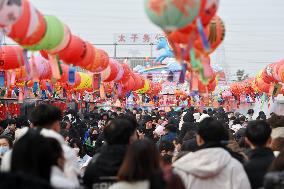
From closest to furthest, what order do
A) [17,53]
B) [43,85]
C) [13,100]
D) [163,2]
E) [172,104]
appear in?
[163,2] < [17,53] < [43,85] < [13,100] < [172,104]

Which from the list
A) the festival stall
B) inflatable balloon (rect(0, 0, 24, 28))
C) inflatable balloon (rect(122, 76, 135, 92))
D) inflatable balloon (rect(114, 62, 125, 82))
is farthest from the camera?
inflatable balloon (rect(122, 76, 135, 92))

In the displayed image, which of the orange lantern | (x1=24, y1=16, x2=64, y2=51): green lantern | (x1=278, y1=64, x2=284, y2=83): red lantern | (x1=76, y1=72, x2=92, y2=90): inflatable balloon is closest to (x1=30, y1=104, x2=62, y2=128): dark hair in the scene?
(x1=24, y1=16, x2=64, y2=51): green lantern

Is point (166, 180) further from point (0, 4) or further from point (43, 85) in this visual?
point (43, 85)

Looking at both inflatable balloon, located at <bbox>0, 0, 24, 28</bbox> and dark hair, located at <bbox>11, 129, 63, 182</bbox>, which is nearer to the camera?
dark hair, located at <bbox>11, 129, 63, 182</bbox>

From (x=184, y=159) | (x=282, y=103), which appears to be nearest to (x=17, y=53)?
(x=184, y=159)

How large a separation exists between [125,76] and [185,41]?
38.3ft

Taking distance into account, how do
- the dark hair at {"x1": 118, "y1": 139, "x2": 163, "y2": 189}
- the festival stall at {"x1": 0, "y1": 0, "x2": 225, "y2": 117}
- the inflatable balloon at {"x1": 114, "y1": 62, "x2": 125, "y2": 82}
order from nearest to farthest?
the dark hair at {"x1": 118, "y1": 139, "x2": 163, "y2": 189}
the festival stall at {"x1": 0, "y1": 0, "x2": 225, "y2": 117}
the inflatable balloon at {"x1": 114, "y1": 62, "x2": 125, "y2": 82}

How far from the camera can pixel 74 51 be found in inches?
420

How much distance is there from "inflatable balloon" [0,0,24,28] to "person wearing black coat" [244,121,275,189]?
295 centimetres

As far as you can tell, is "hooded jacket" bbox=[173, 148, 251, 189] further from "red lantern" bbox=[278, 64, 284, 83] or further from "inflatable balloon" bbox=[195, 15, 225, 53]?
"red lantern" bbox=[278, 64, 284, 83]

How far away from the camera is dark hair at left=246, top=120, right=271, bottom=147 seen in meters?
5.96

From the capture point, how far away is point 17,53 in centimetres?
1143

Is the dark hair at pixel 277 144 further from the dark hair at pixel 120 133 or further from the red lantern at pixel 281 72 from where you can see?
the red lantern at pixel 281 72

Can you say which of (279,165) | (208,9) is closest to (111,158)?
(279,165)
